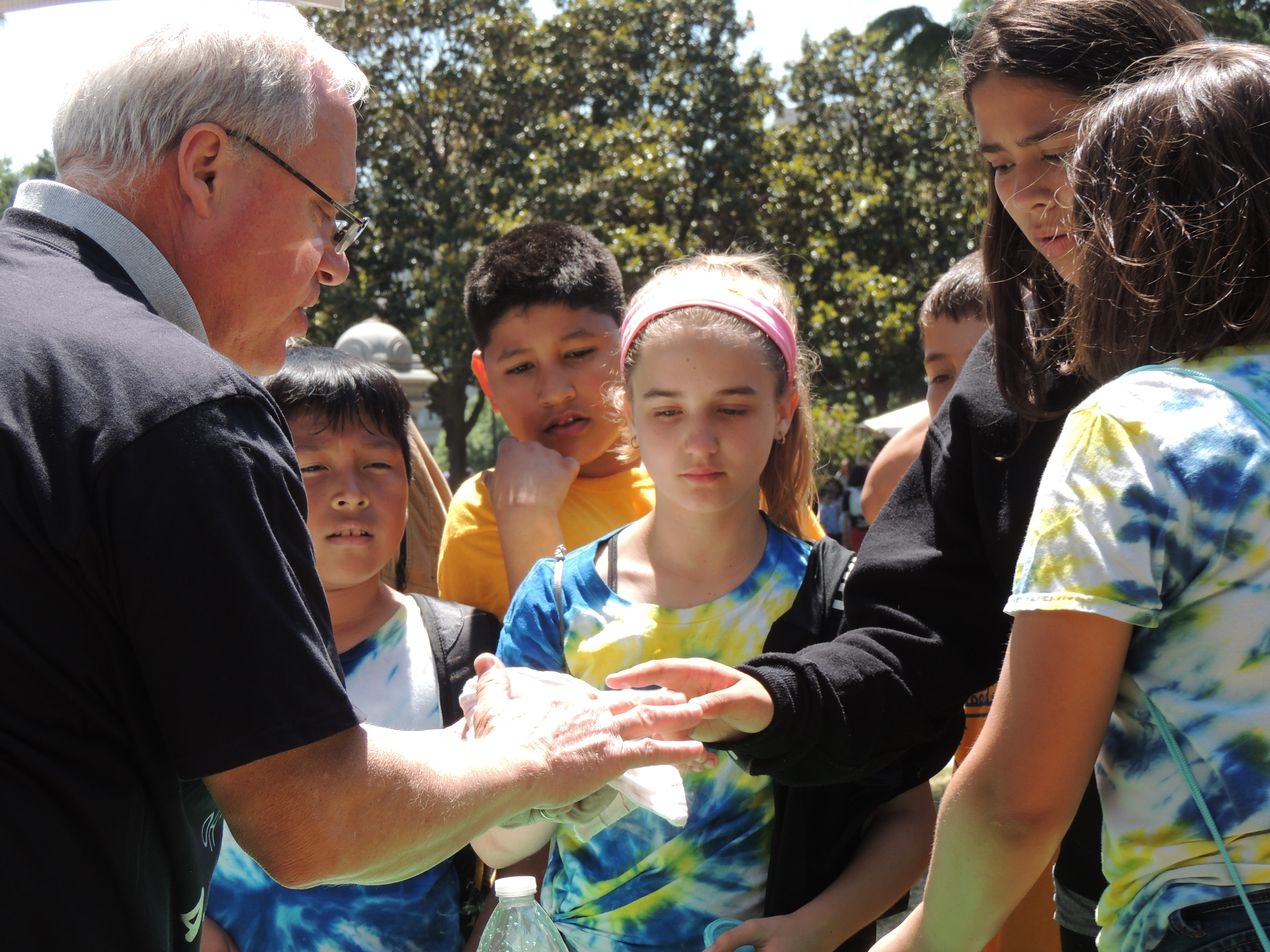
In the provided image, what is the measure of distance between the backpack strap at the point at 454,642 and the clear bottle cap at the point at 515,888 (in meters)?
0.67

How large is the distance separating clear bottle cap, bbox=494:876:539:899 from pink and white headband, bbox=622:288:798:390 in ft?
3.78

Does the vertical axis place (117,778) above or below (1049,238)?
below

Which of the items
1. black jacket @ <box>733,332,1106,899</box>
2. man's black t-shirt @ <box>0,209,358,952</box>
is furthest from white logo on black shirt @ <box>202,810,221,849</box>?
black jacket @ <box>733,332,1106,899</box>

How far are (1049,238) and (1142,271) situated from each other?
18.9 inches

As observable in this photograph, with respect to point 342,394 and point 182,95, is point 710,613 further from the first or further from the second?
point 182,95

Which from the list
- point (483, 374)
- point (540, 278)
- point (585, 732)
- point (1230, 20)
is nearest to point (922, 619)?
point (585, 732)

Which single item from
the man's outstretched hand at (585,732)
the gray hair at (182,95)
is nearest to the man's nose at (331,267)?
the gray hair at (182,95)

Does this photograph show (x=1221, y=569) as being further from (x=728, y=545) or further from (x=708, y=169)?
(x=708, y=169)

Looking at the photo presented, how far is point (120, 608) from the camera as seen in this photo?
4.11 feet

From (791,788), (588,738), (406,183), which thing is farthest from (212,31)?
(406,183)

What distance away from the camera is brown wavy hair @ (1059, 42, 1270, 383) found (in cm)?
127

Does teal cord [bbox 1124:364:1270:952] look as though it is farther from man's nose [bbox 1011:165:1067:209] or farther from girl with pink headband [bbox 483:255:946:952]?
girl with pink headband [bbox 483:255:946:952]

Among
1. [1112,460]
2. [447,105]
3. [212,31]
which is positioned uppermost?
[447,105]

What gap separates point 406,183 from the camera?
1477cm
